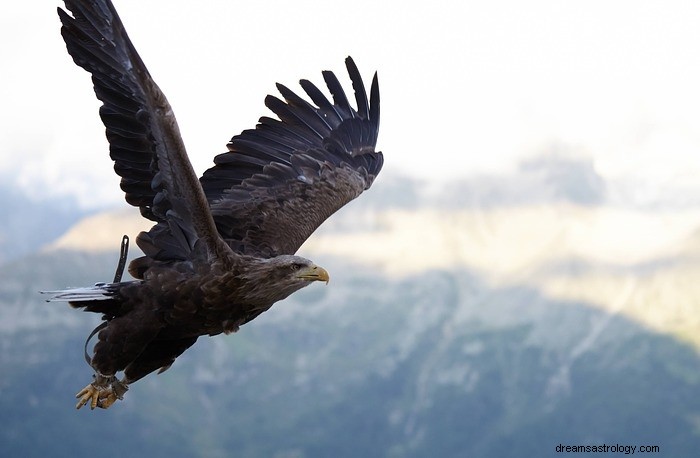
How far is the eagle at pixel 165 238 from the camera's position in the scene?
33.4ft

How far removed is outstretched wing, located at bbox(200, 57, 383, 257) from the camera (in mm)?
12484

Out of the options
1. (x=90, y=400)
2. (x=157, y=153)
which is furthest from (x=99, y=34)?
(x=90, y=400)

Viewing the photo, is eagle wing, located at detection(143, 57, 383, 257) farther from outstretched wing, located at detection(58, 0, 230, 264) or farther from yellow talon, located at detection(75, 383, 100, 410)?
yellow talon, located at detection(75, 383, 100, 410)

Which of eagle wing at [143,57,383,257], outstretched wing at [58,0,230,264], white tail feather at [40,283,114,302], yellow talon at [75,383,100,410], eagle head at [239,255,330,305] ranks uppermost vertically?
eagle wing at [143,57,383,257]

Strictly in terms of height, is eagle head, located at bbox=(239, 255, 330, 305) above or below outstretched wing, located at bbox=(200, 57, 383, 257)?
below

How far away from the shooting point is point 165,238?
37.0ft

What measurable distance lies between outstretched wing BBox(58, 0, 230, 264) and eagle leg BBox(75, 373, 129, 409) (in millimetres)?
1419

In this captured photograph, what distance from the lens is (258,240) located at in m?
12.1

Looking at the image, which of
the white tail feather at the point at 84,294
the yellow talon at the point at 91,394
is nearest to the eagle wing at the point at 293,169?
the white tail feather at the point at 84,294

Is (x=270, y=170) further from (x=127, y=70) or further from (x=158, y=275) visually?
(x=127, y=70)

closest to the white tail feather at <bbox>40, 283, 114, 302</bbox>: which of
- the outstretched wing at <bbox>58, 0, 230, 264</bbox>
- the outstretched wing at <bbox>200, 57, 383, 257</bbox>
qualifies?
the outstretched wing at <bbox>58, 0, 230, 264</bbox>

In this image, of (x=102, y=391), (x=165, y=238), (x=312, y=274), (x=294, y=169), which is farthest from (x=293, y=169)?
(x=312, y=274)

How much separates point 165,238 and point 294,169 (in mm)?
3008

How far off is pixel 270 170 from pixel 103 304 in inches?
121
